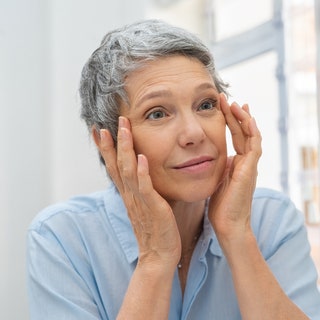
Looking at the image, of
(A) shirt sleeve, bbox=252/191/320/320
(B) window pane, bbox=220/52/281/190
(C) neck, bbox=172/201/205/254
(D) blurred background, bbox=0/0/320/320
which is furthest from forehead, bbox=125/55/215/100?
(B) window pane, bbox=220/52/281/190

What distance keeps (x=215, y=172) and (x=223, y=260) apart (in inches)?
11.3

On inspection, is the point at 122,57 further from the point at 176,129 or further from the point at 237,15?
the point at 237,15

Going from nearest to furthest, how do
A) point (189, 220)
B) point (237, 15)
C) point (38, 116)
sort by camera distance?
Result: point (189, 220) < point (38, 116) < point (237, 15)

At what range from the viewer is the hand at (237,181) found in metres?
1.20

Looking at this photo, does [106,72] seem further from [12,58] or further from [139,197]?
[12,58]

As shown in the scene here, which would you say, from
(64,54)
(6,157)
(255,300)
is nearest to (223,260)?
(255,300)

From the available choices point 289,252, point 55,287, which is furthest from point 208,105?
point 55,287

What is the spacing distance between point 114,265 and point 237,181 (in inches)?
15.1

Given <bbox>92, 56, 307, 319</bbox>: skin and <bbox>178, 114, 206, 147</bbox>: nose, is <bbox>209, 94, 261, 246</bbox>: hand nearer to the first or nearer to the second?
<bbox>92, 56, 307, 319</bbox>: skin

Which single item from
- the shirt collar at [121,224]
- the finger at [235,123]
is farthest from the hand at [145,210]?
the finger at [235,123]

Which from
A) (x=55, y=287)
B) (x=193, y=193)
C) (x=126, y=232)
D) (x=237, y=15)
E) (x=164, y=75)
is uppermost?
(x=237, y=15)

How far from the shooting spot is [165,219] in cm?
115

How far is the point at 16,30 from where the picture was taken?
2.20 m

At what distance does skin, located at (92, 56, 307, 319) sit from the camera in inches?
44.6
